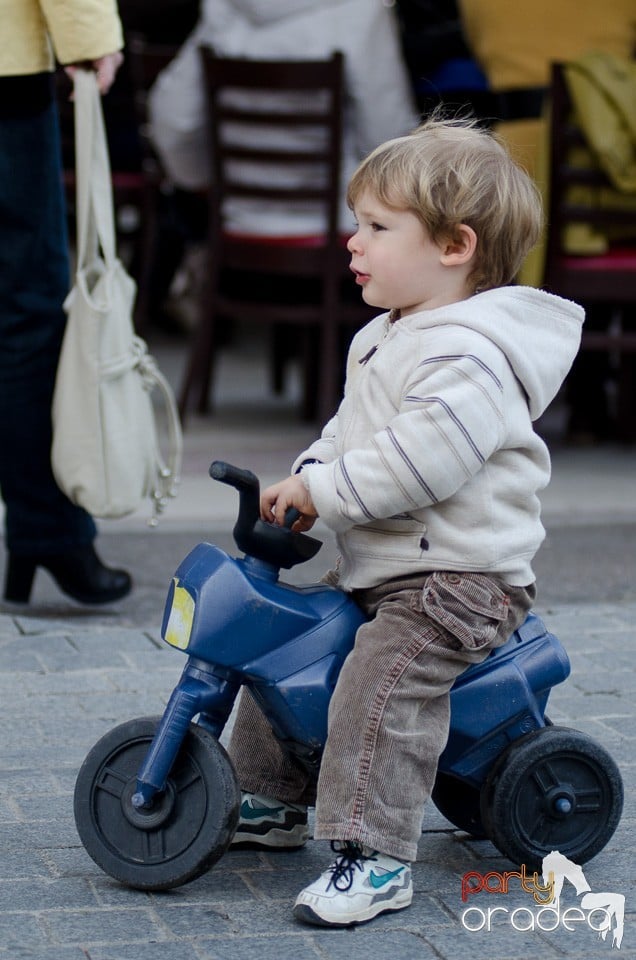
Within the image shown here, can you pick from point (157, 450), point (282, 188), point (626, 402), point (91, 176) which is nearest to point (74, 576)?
point (157, 450)

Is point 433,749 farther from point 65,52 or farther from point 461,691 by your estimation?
point 65,52

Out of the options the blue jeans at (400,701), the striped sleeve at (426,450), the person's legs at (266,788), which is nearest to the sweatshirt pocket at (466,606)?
the blue jeans at (400,701)

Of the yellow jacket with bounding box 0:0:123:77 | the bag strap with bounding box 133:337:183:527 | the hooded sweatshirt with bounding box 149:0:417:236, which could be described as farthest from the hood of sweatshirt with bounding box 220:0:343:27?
the bag strap with bounding box 133:337:183:527

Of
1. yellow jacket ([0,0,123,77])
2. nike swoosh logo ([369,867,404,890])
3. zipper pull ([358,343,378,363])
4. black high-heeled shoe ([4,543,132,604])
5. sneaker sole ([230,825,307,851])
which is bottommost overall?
black high-heeled shoe ([4,543,132,604])

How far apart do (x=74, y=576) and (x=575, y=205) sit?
2400 millimetres

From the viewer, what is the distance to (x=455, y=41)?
6223 millimetres

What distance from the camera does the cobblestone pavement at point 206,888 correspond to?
7.00 feet

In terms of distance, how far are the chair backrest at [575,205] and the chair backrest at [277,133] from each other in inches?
28.9

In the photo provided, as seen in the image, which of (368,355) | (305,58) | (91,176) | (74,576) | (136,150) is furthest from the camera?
(136,150)

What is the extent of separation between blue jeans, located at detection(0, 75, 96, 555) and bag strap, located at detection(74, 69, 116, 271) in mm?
58

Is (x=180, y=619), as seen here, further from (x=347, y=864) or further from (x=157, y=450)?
(x=157, y=450)

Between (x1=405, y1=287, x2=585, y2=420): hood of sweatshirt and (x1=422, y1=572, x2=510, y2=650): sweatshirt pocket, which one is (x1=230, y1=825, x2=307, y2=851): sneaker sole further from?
(x1=405, y1=287, x2=585, y2=420): hood of sweatshirt

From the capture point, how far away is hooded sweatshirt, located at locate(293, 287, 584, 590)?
2.20 m

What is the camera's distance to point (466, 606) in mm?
2244
